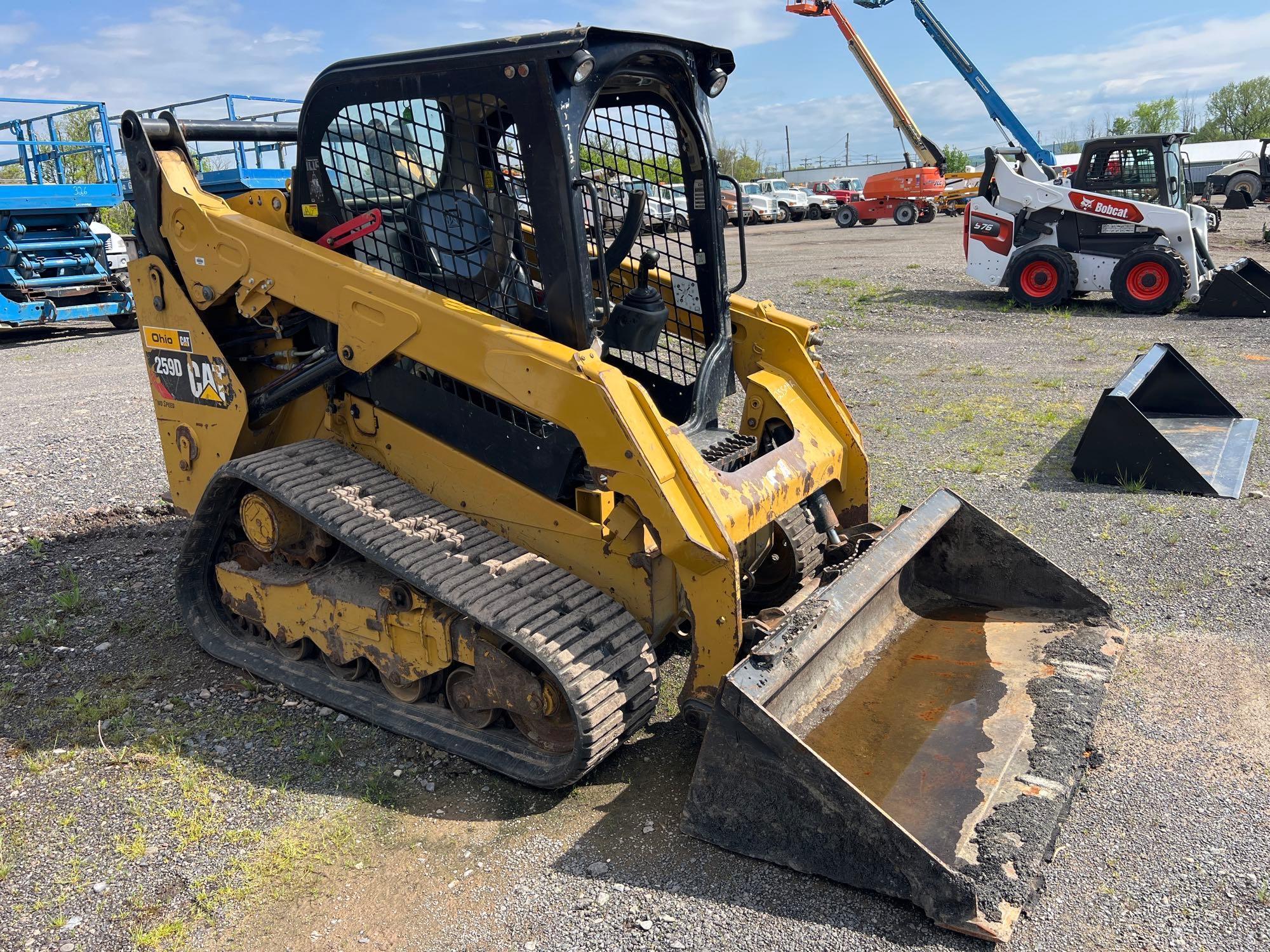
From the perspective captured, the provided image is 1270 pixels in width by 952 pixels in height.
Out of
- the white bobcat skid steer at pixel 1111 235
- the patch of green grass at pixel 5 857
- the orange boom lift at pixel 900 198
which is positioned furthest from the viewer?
the orange boom lift at pixel 900 198

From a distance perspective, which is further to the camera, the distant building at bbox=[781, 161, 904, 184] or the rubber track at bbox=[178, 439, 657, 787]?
the distant building at bbox=[781, 161, 904, 184]

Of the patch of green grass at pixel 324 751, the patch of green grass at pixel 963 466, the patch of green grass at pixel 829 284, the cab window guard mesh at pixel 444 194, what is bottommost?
the patch of green grass at pixel 324 751

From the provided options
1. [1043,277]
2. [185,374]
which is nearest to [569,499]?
[185,374]

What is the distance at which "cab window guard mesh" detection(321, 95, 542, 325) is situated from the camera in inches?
147

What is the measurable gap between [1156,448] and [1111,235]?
850 centimetres

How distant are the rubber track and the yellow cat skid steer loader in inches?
0.5

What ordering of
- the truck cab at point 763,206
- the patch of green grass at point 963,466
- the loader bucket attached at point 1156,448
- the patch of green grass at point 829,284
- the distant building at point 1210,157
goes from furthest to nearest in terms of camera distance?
the distant building at point 1210,157, the truck cab at point 763,206, the patch of green grass at point 829,284, the patch of green grass at point 963,466, the loader bucket attached at point 1156,448

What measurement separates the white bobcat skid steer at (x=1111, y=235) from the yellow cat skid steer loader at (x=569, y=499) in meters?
10.5

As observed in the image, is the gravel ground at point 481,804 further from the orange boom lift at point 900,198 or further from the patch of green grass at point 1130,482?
the orange boom lift at point 900,198

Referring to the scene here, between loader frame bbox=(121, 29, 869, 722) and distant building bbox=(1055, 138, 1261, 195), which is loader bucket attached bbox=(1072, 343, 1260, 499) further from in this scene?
distant building bbox=(1055, 138, 1261, 195)

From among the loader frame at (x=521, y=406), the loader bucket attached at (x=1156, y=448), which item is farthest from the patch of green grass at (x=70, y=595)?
the loader bucket attached at (x=1156, y=448)

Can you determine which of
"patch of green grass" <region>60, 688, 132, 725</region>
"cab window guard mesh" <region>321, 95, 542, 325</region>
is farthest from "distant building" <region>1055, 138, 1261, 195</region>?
"patch of green grass" <region>60, 688, 132, 725</region>

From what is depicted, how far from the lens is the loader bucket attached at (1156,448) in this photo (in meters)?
6.24

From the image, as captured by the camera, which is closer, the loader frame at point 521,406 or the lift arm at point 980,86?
the loader frame at point 521,406
